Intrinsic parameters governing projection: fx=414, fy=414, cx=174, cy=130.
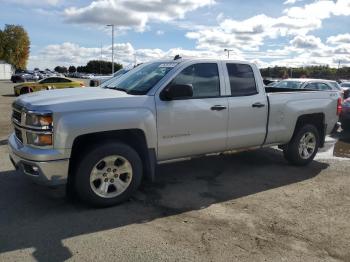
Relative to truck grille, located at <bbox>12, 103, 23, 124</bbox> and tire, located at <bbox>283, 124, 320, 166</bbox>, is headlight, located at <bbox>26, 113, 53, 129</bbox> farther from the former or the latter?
tire, located at <bbox>283, 124, 320, 166</bbox>

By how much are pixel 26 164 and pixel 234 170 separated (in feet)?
12.1

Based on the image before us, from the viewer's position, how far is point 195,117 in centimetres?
577

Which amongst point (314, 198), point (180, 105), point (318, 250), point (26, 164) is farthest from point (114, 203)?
point (314, 198)

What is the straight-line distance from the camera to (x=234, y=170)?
23.9 ft

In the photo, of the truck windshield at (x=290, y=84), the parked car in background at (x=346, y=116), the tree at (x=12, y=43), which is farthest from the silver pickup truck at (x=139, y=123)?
the tree at (x=12, y=43)

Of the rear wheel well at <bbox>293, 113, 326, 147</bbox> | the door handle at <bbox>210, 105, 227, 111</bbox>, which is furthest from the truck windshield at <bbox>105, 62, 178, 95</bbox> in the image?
the rear wheel well at <bbox>293, 113, 326, 147</bbox>

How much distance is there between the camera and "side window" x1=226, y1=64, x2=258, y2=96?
630 centimetres

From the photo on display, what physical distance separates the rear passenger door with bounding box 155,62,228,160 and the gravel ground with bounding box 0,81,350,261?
674 millimetres

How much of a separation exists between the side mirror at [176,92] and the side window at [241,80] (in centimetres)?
108

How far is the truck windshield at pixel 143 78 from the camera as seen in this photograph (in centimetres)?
564

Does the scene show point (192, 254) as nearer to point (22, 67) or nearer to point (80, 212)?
point (80, 212)

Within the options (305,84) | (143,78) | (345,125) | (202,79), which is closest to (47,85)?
(305,84)

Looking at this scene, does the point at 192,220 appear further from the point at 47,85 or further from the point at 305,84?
the point at 47,85

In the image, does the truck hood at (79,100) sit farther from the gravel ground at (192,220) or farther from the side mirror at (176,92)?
the gravel ground at (192,220)
